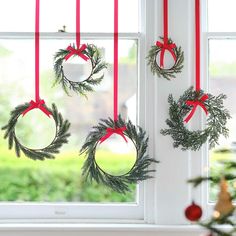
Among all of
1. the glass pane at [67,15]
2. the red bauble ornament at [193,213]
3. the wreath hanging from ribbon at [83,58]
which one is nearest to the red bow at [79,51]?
the wreath hanging from ribbon at [83,58]

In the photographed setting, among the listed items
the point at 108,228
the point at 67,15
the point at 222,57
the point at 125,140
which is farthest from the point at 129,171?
the point at 67,15

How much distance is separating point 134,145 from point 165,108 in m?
0.25

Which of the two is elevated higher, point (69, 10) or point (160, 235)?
point (69, 10)

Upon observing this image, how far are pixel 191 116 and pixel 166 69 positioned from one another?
26 cm

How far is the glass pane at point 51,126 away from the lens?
2.41 meters

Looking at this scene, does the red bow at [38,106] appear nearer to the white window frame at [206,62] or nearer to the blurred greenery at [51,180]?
the blurred greenery at [51,180]

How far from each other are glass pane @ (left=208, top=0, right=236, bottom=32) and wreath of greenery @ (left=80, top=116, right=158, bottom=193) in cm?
69

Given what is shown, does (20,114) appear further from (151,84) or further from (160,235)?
(160,235)

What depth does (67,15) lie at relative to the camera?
8.07 ft

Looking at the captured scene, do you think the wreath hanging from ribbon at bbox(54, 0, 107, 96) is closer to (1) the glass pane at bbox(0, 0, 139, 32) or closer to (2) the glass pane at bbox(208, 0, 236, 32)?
(1) the glass pane at bbox(0, 0, 139, 32)

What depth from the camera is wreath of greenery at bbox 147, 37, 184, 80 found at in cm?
231

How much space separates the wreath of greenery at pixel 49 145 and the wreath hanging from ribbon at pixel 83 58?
143mm

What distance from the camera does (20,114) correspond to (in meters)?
2.37

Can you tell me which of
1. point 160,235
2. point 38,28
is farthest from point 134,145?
point 38,28
